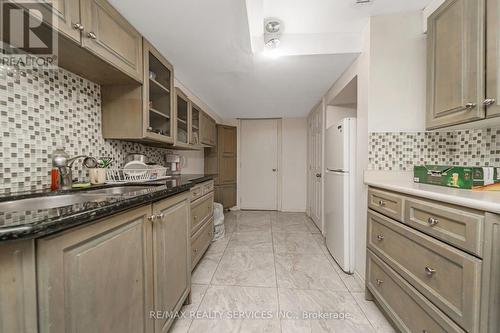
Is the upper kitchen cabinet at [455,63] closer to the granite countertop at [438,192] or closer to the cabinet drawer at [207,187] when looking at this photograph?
the granite countertop at [438,192]

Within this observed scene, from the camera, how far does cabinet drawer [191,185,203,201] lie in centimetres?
184

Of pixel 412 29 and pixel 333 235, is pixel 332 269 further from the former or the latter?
pixel 412 29

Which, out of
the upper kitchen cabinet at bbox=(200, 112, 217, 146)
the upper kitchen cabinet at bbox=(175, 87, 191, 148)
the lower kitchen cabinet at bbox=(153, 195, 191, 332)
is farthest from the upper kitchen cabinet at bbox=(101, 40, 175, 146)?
the upper kitchen cabinet at bbox=(200, 112, 217, 146)

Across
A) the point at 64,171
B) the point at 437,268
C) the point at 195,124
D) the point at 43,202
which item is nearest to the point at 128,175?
the point at 64,171

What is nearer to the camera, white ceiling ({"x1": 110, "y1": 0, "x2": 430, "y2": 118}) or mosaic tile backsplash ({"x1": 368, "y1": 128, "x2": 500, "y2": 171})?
white ceiling ({"x1": 110, "y1": 0, "x2": 430, "y2": 118})

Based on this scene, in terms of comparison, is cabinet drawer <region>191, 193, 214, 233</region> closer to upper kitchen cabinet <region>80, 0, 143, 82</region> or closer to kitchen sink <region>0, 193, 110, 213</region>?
kitchen sink <region>0, 193, 110, 213</region>

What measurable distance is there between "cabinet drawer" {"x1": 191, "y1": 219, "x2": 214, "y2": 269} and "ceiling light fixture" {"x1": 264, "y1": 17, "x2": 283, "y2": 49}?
72.0 inches

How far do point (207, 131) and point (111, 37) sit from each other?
7.11ft

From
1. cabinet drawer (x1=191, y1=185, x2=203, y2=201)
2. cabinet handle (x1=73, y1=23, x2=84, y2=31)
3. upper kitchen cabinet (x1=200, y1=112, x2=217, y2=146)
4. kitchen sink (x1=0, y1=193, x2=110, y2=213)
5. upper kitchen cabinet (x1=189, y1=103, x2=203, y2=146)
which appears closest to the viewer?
kitchen sink (x1=0, y1=193, x2=110, y2=213)

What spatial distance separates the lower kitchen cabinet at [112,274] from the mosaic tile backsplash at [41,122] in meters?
0.70

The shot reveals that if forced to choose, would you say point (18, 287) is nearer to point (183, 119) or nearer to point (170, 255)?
point (170, 255)

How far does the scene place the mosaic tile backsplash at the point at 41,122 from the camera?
1.00 m

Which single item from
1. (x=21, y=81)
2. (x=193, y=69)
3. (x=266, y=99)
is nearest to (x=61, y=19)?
(x=21, y=81)
